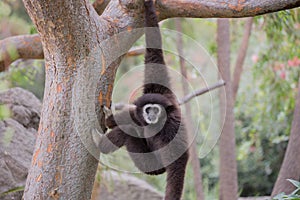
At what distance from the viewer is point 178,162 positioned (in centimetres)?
291

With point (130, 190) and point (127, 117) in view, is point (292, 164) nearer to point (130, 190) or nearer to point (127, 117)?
point (127, 117)

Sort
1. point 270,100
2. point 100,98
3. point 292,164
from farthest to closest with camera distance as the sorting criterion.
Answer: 1. point 270,100
2. point 292,164
3. point 100,98

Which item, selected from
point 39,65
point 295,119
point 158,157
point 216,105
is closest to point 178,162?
point 158,157

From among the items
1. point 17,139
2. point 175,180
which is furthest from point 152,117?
point 17,139

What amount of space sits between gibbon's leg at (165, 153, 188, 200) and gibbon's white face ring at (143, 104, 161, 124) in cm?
36

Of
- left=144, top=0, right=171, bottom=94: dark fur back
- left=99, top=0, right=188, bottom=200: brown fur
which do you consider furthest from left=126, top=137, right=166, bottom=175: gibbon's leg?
left=144, top=0, right=171, bottom=94: dark fur back

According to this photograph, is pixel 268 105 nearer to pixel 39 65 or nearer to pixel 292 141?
pixel 292 141

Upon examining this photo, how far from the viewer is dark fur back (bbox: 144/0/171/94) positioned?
2.70 metres

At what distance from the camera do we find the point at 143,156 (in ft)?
10.1

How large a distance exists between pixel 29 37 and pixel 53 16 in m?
1.53

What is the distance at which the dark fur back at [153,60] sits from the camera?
2.70m

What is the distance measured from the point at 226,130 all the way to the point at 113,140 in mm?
2054

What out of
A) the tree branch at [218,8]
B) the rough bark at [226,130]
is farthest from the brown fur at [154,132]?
the rough bark at [226,130]

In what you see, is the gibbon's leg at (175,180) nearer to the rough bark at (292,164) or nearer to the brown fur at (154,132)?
the brown fur at (154,132)
